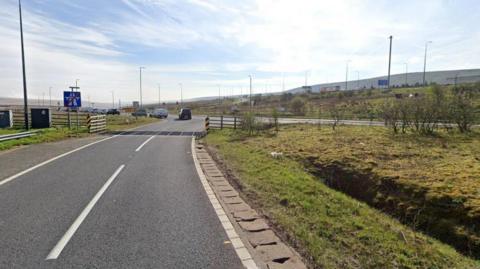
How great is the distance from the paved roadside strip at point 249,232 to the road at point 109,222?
180 millimetres

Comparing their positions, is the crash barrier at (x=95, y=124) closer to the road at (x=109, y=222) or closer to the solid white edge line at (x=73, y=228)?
the road at (x=109, y=222)

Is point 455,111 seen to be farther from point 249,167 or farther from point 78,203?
point 78,203

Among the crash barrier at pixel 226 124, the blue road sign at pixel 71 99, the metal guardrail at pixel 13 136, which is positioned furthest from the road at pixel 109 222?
the blue road sign at pixel 71 99

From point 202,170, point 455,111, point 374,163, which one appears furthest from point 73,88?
point 455,111

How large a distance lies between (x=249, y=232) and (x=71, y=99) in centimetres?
2149

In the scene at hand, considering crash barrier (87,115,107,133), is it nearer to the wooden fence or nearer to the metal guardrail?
the metal guardrail

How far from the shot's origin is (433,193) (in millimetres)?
6809

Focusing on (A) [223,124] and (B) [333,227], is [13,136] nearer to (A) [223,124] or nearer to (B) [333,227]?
(A) [223,124]

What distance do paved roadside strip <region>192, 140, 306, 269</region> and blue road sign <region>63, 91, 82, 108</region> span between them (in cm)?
1841

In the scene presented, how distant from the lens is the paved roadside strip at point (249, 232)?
3664 mm

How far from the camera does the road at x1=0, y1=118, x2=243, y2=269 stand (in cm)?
368

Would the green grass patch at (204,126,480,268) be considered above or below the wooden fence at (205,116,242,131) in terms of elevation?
below

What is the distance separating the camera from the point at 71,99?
70.8 ft

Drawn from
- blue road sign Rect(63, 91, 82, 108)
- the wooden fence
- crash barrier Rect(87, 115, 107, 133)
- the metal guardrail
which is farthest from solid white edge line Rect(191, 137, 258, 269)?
blue road sign Rect(63, 91, 82, 108)
